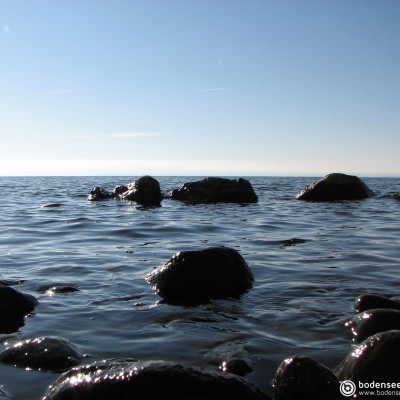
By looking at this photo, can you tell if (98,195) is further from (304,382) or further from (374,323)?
(304,382)

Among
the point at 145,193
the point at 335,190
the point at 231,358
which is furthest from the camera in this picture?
the point at 335,190

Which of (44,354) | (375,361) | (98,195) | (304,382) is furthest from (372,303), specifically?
(98,195)

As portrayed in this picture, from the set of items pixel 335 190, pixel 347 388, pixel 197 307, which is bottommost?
pixel 197 307

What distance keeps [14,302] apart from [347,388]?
4434mm

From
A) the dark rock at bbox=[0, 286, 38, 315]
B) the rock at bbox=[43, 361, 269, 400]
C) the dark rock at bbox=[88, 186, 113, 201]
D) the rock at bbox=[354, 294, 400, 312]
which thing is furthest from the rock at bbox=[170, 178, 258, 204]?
the rock at bbox=[43, 361, 269, 400]

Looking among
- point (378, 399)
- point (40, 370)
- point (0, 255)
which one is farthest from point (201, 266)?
point (0, 255)

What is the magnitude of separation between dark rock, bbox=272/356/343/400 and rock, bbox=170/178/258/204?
22.0 m

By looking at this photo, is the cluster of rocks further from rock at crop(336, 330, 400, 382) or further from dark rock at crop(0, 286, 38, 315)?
rock at crop(336, 330, 400, 382)

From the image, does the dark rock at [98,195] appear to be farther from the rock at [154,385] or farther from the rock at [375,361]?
the rock at [375,361]

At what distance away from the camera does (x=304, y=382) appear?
4.28 metres

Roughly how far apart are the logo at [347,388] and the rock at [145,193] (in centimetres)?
2147

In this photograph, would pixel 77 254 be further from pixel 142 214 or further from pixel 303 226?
pixel 142 214

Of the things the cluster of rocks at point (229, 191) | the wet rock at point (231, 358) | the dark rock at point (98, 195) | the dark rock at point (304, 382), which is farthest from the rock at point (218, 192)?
the dark rock at point (304, 382)

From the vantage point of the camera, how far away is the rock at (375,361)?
4.27 metres
